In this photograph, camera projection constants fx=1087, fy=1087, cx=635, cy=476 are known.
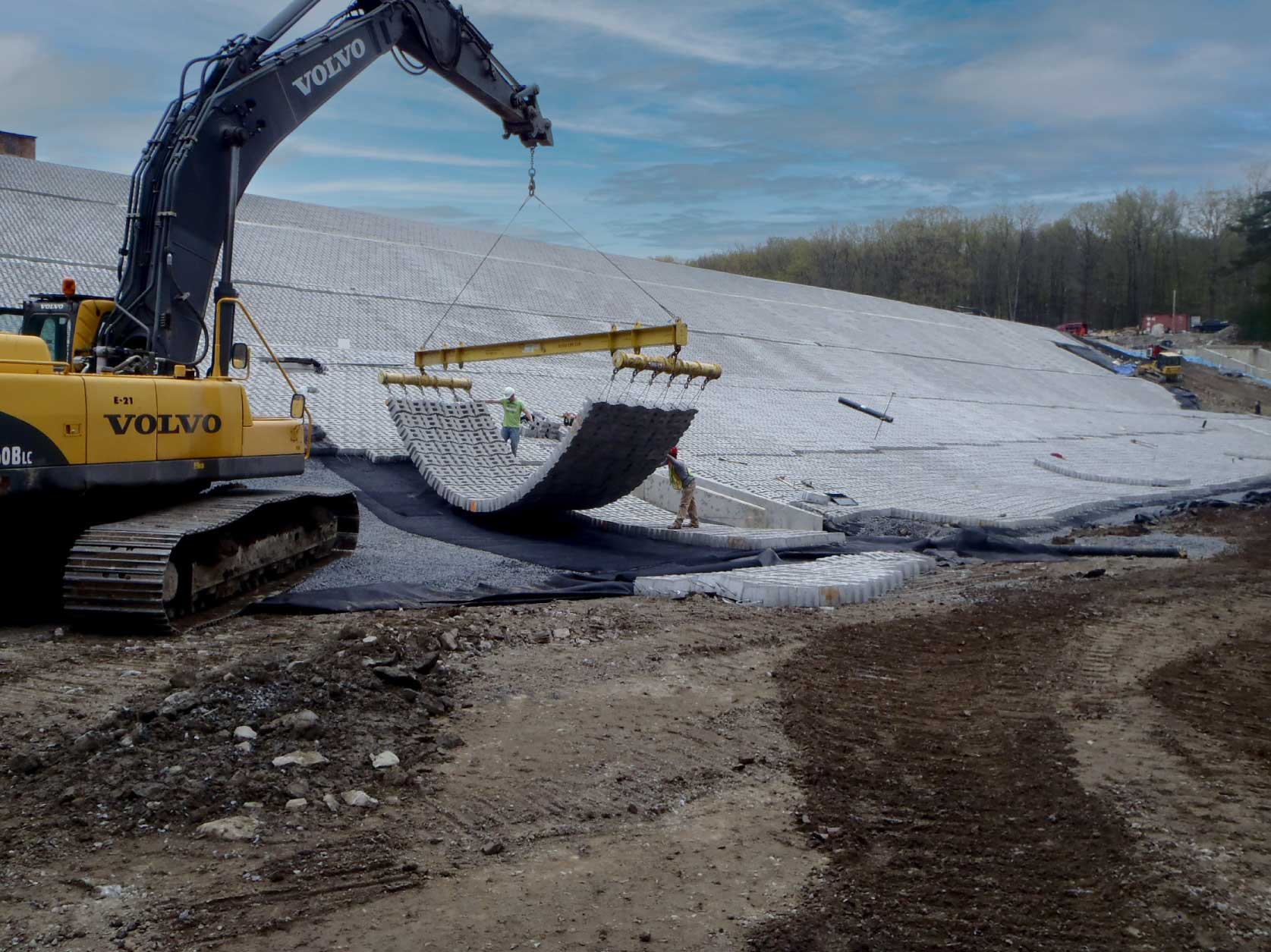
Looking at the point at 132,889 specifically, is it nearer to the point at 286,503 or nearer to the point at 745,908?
the point at 745,908

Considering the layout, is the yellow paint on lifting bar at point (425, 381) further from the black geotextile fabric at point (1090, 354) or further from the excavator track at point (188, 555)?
the black geotextile fabric at point (1090, 354)

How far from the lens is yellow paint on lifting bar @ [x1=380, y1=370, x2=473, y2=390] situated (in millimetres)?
12875

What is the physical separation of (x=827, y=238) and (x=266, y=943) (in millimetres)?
71591

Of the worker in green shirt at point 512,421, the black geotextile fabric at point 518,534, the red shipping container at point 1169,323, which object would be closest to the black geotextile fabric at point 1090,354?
the red shipping container at point 1169,323

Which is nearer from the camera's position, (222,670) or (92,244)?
(222,670)

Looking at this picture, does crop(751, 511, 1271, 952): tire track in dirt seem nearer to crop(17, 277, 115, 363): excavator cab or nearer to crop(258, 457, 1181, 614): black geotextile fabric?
crop(258, 457, 1181, 614): black geotextile fabric

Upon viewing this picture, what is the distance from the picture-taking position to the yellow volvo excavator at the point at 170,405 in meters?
6.27

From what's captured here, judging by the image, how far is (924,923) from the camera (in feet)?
10.4

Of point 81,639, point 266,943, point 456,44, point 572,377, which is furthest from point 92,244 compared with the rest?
point 266,943

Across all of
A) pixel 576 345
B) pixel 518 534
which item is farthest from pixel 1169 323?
pixel 518 534

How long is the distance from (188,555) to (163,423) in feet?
2.76

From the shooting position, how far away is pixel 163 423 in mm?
6844

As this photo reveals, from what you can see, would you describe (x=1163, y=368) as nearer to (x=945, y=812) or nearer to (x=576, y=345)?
(x=576, y=345)

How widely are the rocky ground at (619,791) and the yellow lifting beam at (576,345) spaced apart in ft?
10.8
